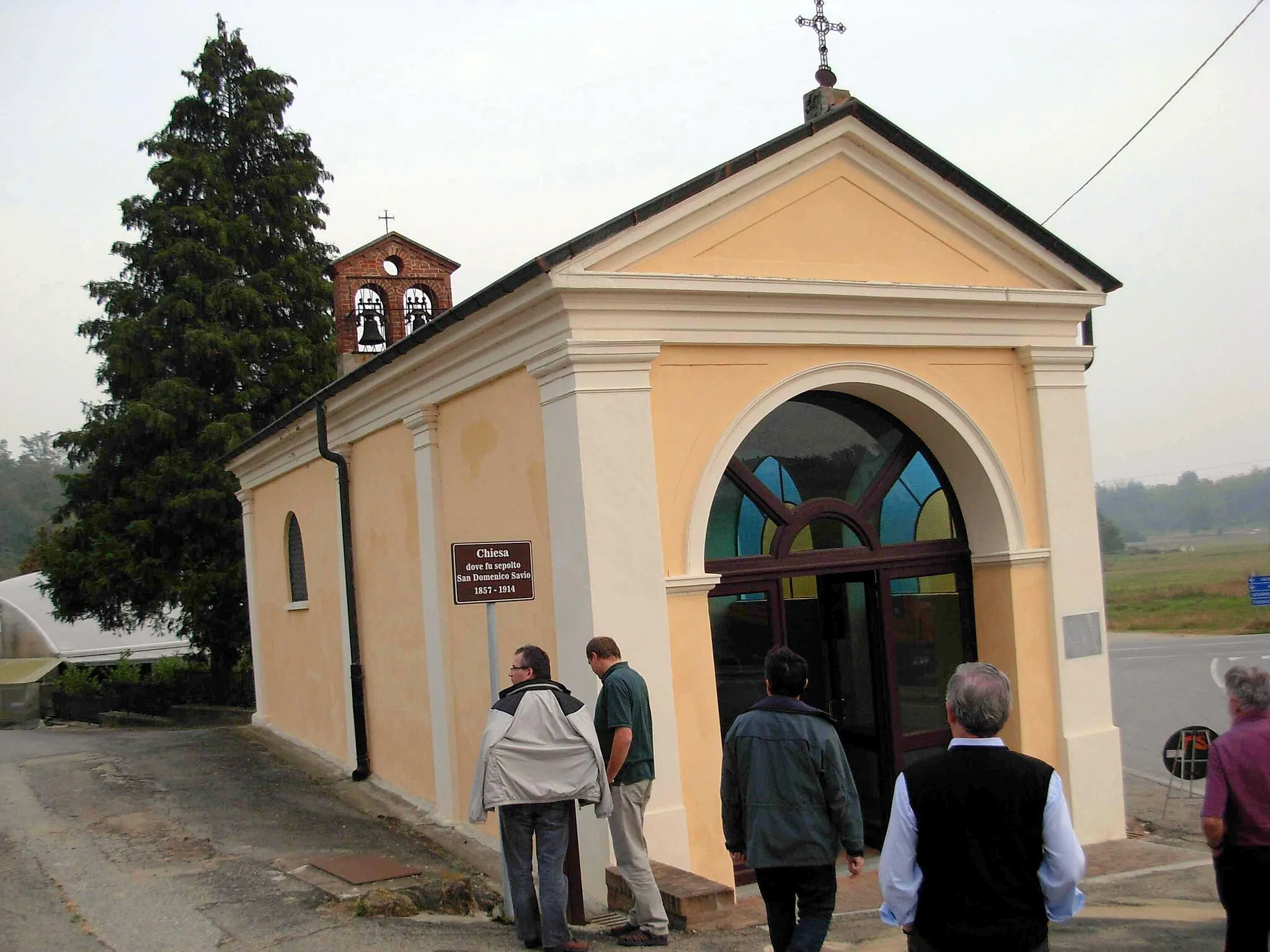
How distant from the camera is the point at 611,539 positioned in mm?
7512

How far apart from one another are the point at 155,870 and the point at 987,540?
21.5 feet

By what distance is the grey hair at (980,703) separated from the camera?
331 cm

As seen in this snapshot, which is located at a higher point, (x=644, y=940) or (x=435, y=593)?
(x=435, y=593)

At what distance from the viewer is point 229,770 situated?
1224 cm

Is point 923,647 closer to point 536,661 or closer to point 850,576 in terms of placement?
point 850,576

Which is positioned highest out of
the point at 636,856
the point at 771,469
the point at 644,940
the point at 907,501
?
the point at 771,469

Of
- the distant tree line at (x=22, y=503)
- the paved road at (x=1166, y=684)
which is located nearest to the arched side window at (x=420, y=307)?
the paved road at (x=1166, y=684)

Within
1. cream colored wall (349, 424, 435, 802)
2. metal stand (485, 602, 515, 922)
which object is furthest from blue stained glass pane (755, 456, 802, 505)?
cream colored wall (349, 424, 435, 802)

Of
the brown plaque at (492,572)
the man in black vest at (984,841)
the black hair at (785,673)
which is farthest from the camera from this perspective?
the brown plaque at (492,572)

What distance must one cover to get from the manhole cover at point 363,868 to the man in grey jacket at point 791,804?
360cm

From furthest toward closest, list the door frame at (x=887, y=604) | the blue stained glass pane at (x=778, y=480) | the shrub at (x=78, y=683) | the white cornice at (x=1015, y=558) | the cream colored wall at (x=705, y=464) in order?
the shrub at (x=78, y=683), the white cornice at (x=1015, y=558), the door frame at (x=887, y=604), the blue stained glass pane at (x=778, y=480), the cream colored wall at (x=705, y=464)

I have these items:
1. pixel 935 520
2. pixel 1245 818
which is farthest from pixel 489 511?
pixel 1245 818

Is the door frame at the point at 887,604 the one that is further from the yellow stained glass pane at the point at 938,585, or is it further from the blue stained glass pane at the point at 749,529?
the blue stained glass pane at the point at 749,529

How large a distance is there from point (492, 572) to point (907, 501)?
13.5 ft
